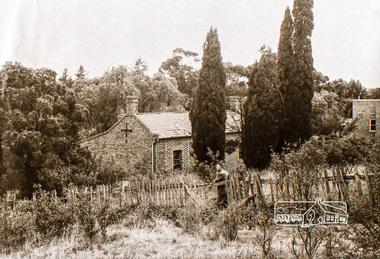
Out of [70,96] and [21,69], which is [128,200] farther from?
[21,69]

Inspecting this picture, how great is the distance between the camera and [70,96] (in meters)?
11.4

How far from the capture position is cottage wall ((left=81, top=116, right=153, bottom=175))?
16406mm

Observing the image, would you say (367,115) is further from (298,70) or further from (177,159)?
(177,159)

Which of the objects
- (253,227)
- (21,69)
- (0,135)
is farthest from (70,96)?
(253,227)

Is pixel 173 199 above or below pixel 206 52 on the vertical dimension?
below

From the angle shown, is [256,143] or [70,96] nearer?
[70,96]

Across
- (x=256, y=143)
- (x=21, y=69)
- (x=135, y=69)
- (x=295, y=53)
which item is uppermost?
(x=135, y=69)

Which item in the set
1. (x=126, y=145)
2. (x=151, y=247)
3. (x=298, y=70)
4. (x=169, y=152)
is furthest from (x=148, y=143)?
(x=151, y=247)

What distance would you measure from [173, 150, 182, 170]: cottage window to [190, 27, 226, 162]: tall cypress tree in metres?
2.48

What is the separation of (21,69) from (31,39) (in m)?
2.04

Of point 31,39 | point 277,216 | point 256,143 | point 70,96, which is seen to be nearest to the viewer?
point 277,216

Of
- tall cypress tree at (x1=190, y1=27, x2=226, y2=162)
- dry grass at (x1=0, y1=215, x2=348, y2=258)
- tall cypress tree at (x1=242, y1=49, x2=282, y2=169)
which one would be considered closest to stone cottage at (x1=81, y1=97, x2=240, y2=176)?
tall cypress tree at (x1=190, y1=27, x2=226, y2=162)

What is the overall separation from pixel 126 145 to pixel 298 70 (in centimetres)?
968

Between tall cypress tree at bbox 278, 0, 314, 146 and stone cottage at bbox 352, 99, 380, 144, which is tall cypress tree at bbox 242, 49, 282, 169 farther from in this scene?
stone cottage at bbox 352, 99, 380, 144
